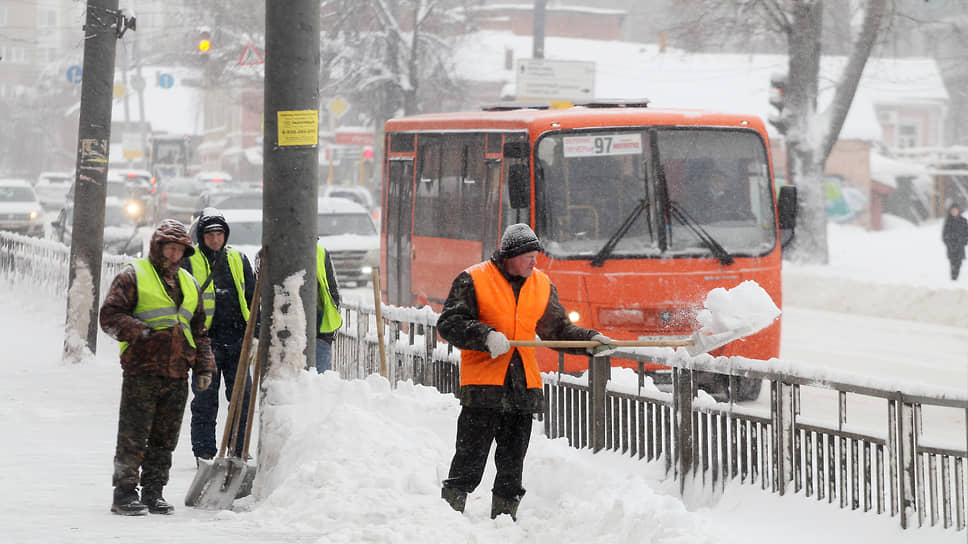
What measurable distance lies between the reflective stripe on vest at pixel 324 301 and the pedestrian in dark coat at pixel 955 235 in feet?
61.6

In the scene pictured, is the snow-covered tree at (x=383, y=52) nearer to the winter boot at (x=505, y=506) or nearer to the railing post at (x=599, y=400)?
the railing post at (x=599, y=400)

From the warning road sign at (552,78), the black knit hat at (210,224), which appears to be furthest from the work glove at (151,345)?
the warning road sign at (552,78)

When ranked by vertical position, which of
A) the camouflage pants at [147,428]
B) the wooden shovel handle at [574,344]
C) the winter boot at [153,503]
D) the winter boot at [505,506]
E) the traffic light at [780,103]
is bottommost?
the winter boot at [153,503]

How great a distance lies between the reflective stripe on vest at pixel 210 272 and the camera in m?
9.02

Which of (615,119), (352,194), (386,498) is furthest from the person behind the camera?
(352,194)

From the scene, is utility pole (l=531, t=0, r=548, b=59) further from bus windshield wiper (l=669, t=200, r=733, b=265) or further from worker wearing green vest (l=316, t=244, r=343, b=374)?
worker wearing green vest (l=316, t=244, r=343, b=374)

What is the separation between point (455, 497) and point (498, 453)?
314mm

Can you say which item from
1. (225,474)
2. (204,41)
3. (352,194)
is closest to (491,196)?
(225,474)

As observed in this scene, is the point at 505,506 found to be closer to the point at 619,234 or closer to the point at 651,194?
the point at 619,234

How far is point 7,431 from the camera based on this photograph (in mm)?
10750

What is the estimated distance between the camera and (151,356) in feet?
25.1

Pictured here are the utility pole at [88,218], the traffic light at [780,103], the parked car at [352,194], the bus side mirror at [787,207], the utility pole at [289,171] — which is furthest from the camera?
the parked car at [352,194]

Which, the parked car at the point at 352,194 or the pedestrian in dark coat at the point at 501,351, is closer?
the pedestrian in dark coat at the point at 501,351

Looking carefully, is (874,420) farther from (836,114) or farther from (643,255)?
(836,114)
